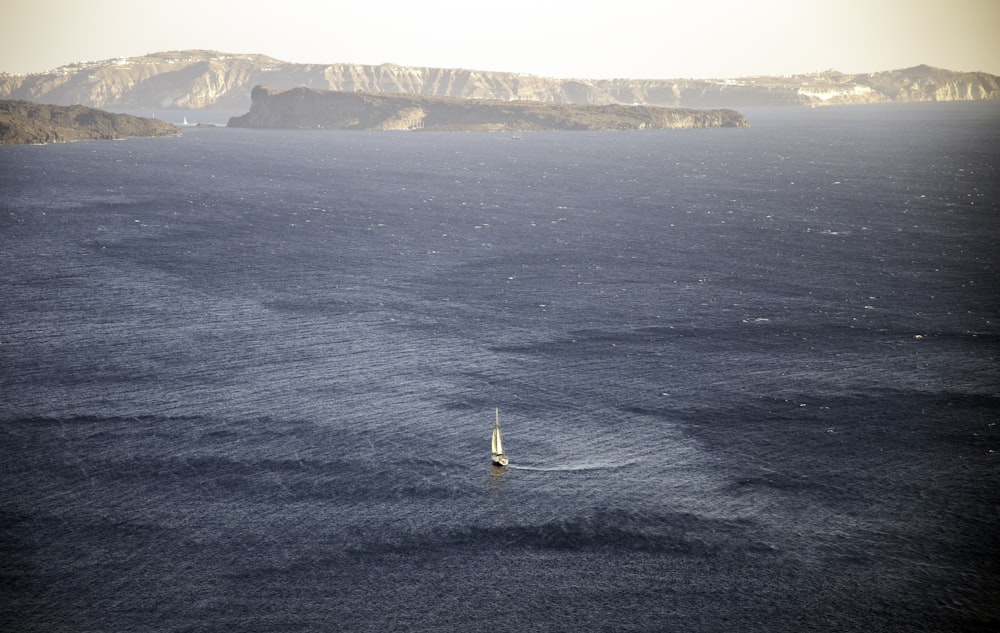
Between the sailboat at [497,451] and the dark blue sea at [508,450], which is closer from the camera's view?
the dark blue sea at [508,450]

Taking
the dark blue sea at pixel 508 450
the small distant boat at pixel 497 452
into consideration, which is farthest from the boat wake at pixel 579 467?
the small distant boat at pixel 497 452

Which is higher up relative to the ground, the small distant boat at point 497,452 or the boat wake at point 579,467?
the small distant boat at point 497,452

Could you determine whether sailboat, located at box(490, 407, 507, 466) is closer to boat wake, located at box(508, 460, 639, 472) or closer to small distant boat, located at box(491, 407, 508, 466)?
small distant boat, located at box(491, 407, 508, 466)

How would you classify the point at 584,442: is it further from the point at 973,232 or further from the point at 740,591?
the point at 973,232

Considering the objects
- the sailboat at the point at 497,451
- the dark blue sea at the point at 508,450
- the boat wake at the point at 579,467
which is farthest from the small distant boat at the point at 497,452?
the boat wake at the point at 579,467

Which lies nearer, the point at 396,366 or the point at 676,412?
the point at 676,412

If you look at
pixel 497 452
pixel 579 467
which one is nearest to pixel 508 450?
pixel 497 452

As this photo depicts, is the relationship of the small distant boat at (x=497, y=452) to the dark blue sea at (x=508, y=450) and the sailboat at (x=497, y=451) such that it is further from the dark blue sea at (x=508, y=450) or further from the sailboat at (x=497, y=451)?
the dark blue sea at (x=508, y=450)

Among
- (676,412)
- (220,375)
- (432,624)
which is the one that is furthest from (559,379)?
(432,624)
